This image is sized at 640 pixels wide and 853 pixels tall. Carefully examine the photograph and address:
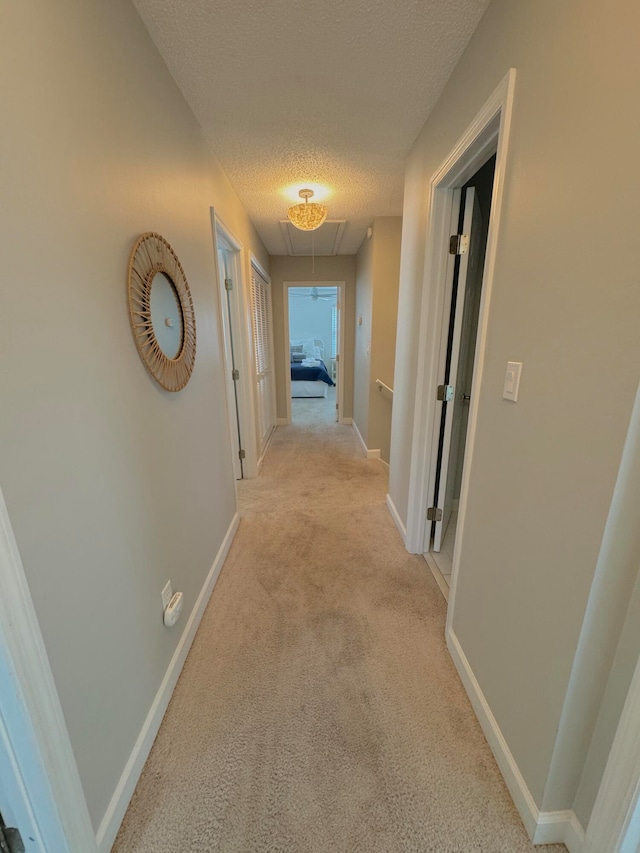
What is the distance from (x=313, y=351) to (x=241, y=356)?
648cm

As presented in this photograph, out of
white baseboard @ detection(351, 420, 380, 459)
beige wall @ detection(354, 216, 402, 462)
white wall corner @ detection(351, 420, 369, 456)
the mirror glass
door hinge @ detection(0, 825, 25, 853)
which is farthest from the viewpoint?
white wall corner @ detection(351, 420, 369, 456)

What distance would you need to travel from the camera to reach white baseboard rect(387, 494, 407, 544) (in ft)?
7.48

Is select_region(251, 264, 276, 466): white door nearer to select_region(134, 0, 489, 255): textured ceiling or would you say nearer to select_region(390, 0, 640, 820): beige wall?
select_region(134, 0, 489, 255): textured ceiling

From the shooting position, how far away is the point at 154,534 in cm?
123

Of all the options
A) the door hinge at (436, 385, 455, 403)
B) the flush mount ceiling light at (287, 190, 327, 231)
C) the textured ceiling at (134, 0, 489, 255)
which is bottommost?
the door hinge at (436, 385, 455, 403)

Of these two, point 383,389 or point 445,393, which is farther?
point 383,389

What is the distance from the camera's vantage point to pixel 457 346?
1.84 m

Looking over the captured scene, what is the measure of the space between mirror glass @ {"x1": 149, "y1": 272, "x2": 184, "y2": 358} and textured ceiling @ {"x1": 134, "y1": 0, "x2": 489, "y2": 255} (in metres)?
0.86

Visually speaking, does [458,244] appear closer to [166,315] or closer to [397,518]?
[166,315]

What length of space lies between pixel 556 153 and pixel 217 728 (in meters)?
2.01

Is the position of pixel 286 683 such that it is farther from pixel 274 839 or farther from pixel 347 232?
pixel 347 232

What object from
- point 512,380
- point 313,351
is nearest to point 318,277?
point 512,380

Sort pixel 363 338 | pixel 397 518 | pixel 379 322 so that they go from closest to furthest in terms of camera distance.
A: pixel 397 518 < pixel 379 322 < pixel 363 338

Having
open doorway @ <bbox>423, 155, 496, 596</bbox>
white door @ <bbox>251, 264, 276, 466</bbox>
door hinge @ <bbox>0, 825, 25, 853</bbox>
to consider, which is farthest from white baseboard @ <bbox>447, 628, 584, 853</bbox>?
white door @ <bbox>251, 264, 276, 466</bbox>
